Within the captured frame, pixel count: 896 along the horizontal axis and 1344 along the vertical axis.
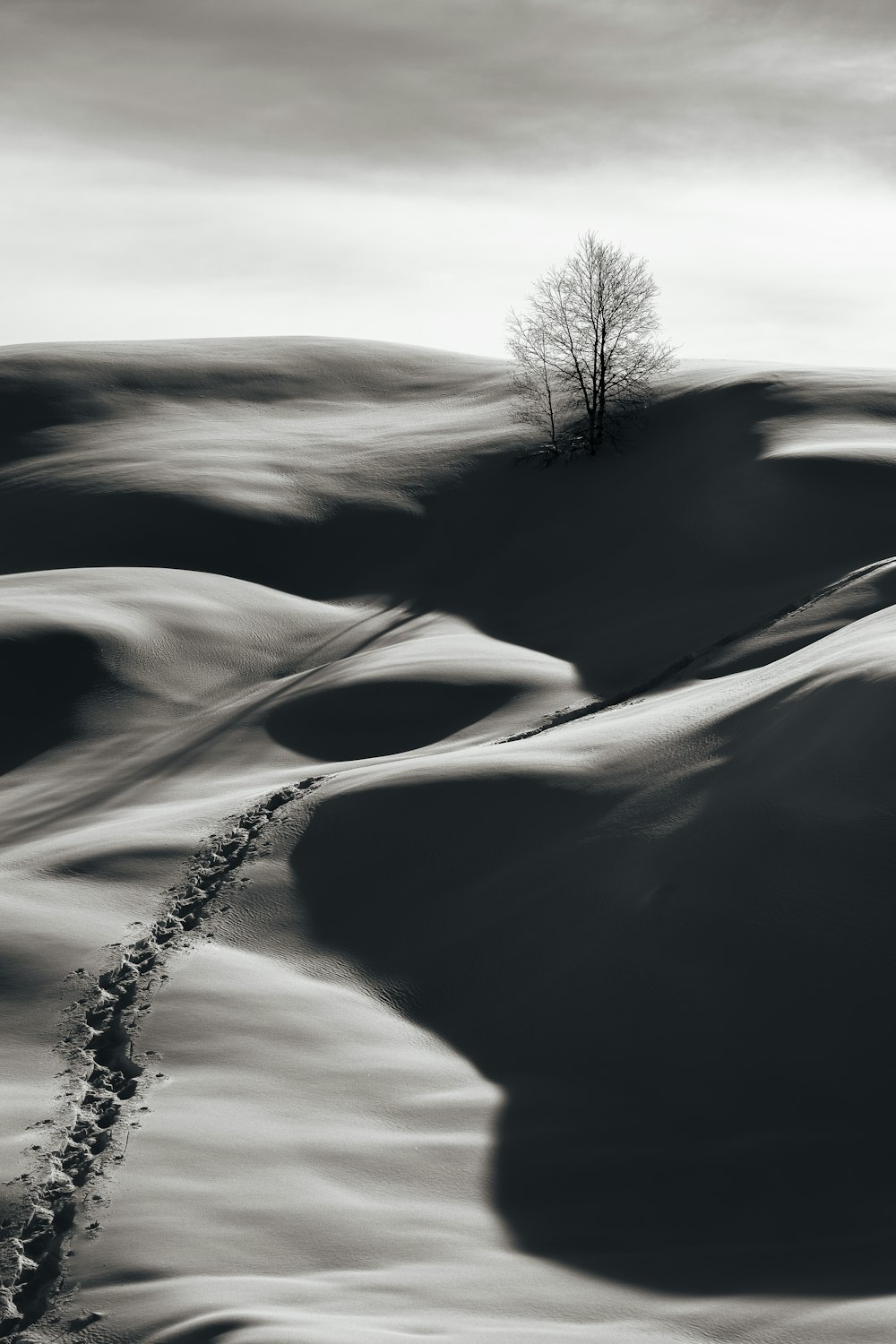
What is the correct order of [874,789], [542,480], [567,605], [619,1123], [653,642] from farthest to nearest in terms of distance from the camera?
[542,480], [567,605], [653,642], [874,789], [619,1123]

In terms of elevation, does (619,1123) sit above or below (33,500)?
below

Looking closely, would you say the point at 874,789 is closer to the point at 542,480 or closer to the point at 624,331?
the point at 542,480

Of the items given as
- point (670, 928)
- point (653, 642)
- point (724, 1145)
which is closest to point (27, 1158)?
point (724, 1145)

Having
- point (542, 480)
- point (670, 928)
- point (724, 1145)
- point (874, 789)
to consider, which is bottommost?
point (724, 1145)

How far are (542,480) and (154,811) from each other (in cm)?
2086

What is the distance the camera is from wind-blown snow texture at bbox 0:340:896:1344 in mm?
7105

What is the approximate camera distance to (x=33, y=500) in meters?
36.1

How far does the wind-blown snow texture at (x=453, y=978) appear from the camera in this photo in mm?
7105

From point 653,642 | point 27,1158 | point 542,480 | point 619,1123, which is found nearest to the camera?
point 27,1158

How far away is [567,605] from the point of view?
91.0 ft

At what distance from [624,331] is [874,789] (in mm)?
28280

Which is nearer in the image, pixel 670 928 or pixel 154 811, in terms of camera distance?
pixel 670 928

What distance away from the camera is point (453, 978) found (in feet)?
36.9

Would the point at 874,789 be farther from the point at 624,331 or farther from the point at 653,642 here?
the point at 624,331
